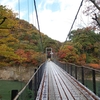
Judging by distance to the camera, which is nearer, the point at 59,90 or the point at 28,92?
the point at 28,92

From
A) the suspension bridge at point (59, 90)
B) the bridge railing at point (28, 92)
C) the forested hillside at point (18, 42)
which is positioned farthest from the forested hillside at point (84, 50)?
the bridge railing at point (28, 92)

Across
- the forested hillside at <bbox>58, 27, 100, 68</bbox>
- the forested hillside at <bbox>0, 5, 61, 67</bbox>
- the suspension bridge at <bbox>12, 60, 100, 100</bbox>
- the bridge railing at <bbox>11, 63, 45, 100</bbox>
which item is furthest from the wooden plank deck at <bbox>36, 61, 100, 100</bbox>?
the forested hillside at <bbox>58, 27, 100, 68</bbox>

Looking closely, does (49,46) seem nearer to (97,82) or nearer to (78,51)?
(78,51)

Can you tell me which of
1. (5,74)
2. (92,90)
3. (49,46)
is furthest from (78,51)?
(49,46)

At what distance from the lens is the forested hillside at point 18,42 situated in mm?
12900

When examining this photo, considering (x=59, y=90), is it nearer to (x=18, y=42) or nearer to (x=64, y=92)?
(x=64, y=92)

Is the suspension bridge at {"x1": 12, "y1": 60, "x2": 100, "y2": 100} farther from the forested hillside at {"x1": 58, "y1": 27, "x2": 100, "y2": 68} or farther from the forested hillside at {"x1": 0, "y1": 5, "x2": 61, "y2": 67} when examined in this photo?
the forested hillside at {"x1": 58, "y1": 27, "x2": 100, "y2": 68}

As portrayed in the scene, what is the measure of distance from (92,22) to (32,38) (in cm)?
2518

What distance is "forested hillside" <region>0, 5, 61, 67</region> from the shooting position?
12.9 m

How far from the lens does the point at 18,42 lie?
58.2 ft

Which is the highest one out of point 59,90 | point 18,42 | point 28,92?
point 18,42

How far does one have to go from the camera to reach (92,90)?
236 inches


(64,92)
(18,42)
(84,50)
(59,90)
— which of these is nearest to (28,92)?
(64,92)

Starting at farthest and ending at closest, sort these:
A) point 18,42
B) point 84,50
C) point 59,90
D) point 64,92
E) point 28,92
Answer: point 84,50 → point 18,42 → point 59,90 → point 64,92 → point 28,92
